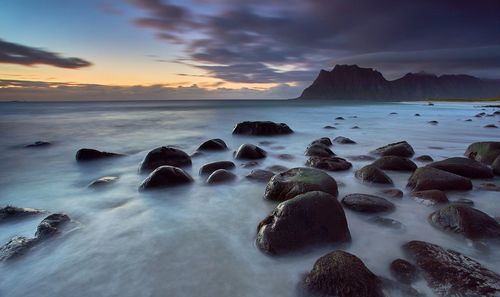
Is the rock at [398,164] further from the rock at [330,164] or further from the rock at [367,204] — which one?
the rock at [367,204]

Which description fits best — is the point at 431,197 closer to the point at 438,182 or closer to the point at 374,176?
the point at 438,182

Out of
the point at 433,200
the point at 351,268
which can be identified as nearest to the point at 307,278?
the point at 351,268

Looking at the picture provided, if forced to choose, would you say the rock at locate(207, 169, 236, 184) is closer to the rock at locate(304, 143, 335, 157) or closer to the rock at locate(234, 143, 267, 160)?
the rock at locate(234, 143, 267, 160)

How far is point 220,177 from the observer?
4.83 m

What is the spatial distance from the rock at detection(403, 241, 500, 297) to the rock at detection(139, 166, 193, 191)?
3.33 metres

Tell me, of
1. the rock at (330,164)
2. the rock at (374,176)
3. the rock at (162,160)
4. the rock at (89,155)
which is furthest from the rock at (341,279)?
the rock at (89,155)

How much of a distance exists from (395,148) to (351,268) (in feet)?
17.5

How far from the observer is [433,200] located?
140 inches

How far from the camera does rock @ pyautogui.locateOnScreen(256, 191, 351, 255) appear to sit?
2580 mm

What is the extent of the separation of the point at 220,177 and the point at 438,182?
3.10 m

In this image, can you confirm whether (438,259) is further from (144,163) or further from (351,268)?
(144,163)

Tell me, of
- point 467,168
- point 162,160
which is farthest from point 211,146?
point 467,168

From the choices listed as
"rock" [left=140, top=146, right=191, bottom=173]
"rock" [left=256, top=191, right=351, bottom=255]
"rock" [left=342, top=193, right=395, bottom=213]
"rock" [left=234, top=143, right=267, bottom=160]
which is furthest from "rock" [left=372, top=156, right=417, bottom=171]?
"rock" [left=140, top=146, right=191, bottom=173]

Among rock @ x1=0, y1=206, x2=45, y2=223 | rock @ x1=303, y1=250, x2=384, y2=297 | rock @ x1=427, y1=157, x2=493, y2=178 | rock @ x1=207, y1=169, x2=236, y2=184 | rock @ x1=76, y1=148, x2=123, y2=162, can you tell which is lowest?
rock @ x1=76, y1=148, x2=123, y2=162
